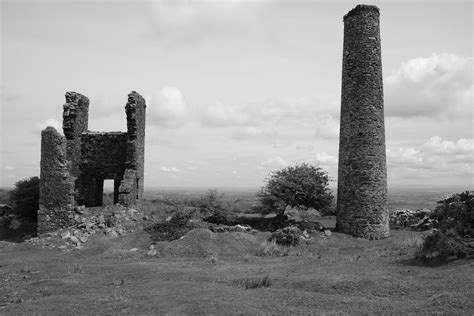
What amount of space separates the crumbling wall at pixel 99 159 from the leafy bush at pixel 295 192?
9957 millimetres

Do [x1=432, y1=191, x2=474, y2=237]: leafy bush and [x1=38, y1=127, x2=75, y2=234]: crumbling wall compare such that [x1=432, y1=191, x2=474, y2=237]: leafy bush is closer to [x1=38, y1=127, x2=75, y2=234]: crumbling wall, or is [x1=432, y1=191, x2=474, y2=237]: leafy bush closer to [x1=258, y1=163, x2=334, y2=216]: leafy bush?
[x1=258, y1=163, x2=334, y2=216]: leafy bush

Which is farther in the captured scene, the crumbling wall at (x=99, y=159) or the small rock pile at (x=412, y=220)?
the crumbling wall at (x=99, y=159)

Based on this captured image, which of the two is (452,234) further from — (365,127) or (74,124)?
(74,124)

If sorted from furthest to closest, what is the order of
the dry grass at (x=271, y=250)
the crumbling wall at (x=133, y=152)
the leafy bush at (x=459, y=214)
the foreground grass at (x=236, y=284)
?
the crumbling wall at (x=133, y=152) → the dry grass at (x=271, y=250) → the leafy bush at (x=459, y=214) → the foreground grass at (x=236, y=284)

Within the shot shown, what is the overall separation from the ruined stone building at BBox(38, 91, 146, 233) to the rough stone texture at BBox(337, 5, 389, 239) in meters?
13.0

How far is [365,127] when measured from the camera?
879 inches

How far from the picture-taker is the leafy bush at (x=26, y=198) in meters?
24.1

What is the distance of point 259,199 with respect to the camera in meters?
24.8

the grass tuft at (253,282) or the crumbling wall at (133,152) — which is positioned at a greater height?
the crumbling wall at (133,152)

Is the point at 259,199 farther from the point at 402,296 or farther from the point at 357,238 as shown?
the point at 402,296

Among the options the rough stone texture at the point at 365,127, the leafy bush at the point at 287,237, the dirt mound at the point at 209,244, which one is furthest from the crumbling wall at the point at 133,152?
the rough stone texture at the point at 365,127

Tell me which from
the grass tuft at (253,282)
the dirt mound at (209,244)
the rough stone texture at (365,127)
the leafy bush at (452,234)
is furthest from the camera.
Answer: the rough stone texture at (365,127)

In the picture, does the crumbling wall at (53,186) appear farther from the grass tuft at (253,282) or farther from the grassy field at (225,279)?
the grass tuft at (253,282)

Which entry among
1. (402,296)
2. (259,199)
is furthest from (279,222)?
(402,296)
